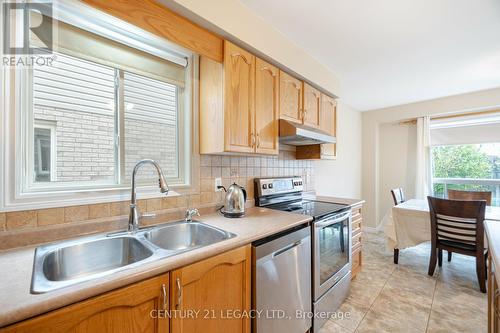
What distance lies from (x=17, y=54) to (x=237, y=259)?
1.47m

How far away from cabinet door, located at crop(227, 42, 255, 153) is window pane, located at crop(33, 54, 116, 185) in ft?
2.46

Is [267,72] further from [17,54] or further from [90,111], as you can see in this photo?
[17,54]

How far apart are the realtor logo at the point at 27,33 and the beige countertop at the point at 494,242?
221cm

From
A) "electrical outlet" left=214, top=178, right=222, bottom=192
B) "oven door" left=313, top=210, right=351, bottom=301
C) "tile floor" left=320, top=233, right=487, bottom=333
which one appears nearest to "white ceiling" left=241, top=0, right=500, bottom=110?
"electrical outlet" left=214, top=178, right=222, bottom=192

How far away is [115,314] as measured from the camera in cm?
74

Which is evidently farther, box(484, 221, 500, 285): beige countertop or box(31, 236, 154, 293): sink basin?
box(31, 236, 154, 293): sink basin

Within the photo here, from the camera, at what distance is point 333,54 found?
86.0 inches

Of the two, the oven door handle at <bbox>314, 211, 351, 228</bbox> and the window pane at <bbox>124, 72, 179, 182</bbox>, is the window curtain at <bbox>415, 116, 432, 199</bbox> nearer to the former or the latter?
the oven door handle at <bbox>314, 211, 351, 228</bbox>

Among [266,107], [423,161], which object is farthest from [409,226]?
[266,107]

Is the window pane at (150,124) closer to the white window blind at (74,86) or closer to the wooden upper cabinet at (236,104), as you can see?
the white window blind at (74,86)

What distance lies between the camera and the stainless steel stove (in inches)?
64.0

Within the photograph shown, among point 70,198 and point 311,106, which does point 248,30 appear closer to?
point 311,106

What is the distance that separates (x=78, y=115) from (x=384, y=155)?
4.64 meters

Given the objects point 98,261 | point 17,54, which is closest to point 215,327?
point 98,261
